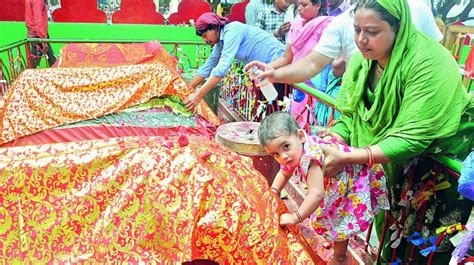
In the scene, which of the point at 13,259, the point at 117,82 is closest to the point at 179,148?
the point at 13,259

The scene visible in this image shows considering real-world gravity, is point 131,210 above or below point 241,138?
above

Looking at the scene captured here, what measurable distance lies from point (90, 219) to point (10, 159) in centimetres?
43

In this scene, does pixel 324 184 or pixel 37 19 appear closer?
pixel 324 184

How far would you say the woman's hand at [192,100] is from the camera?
151 inches

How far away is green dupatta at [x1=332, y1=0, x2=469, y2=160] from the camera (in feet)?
4.71

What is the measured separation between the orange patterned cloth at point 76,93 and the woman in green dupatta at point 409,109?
240cm

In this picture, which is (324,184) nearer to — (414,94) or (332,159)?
(332,159)

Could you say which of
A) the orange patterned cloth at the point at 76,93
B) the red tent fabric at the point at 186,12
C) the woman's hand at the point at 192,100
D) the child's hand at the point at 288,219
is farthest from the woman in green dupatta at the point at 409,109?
the red tent fabric at the point at 186,12

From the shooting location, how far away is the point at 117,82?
3867mm

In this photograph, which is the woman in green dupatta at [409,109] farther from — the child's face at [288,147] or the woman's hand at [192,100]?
the woman's hand at [192,100]

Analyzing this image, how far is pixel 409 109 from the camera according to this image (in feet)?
4.82

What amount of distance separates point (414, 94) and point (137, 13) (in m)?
6.77

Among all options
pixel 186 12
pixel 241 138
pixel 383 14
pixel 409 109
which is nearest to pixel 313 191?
pixel 409 109

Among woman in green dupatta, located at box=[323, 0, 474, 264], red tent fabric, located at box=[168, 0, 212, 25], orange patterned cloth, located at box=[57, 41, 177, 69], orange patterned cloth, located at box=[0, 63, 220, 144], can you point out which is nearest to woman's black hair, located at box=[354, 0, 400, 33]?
woman in green dupatta, located at box=[323, 0, 474, 264]
